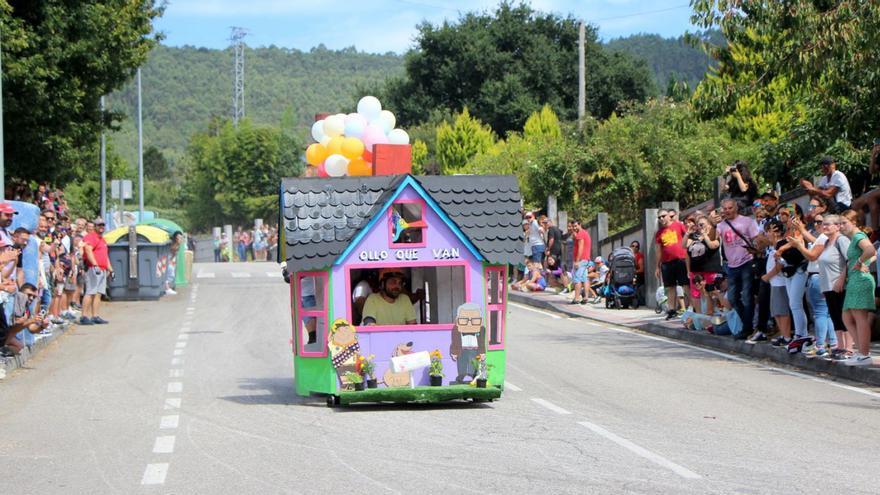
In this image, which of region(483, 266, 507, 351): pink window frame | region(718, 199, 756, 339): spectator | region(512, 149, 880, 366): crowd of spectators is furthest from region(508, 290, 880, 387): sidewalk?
region(483, 266, 507, 351): pink window frame

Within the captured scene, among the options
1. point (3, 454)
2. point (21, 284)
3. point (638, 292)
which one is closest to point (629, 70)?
point (638, 292)

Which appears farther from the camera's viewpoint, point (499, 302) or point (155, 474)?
point (499, 302)

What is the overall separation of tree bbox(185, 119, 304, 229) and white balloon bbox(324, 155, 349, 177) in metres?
79.0

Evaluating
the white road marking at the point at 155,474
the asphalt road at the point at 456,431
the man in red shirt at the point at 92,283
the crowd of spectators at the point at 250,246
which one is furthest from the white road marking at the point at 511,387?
the crowd of spectators at the point at 250,246

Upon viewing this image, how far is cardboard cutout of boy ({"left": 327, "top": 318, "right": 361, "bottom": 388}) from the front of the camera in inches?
499

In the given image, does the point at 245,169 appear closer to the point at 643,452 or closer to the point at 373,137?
the point at 373,137

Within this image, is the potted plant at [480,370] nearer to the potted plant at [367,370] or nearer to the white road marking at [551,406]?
the white road marking at [551,406]

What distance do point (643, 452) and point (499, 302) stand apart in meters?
3.82

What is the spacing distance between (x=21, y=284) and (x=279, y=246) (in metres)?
5.50

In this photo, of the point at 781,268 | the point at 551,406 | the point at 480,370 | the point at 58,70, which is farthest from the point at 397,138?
the point at 58,70

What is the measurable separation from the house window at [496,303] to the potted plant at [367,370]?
1223 mm

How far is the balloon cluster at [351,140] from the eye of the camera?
47.0 feet

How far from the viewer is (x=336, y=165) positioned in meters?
14.3

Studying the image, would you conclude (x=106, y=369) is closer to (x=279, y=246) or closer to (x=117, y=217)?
(x=279, y=246)
